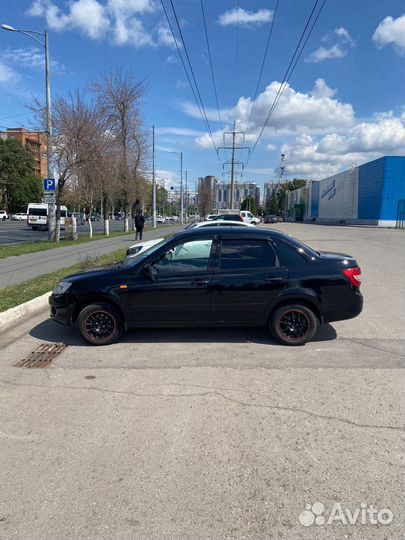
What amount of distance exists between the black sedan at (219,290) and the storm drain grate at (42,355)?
0.37m

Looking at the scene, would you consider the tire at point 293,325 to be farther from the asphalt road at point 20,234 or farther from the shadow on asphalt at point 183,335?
the asphalt road at point 20,234

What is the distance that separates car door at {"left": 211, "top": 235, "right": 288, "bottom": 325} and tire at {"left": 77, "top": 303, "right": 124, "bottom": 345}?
1.35 metres

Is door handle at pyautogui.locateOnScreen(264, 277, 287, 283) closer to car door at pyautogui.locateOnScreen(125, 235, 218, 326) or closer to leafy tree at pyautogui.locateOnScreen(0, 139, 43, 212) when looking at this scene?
car door at pyautogui.locateOnScreen(125, 235, 218, 326)

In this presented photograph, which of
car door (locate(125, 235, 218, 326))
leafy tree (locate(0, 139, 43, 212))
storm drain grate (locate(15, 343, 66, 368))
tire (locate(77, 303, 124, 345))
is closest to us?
storm drain grate (locate(15, 343, 66, 368))

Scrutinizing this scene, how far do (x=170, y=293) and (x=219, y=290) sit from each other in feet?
2.17

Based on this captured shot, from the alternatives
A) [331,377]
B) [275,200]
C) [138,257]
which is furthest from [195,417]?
[275,200]

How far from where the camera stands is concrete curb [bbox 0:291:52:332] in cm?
644

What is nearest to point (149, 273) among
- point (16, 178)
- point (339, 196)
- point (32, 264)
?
point (32, 264)

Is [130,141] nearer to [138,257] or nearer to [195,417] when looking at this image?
[138,257]

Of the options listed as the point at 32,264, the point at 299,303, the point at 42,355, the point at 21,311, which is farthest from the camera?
the point at 32,264

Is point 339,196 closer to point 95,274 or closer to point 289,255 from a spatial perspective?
point 289,255

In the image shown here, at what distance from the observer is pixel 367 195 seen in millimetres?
57562

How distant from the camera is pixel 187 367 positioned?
4.82 metres

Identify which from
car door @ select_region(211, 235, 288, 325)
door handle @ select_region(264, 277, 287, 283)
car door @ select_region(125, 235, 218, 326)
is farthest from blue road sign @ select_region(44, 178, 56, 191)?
door handle @ select_region(264, 277, 287, 283)
